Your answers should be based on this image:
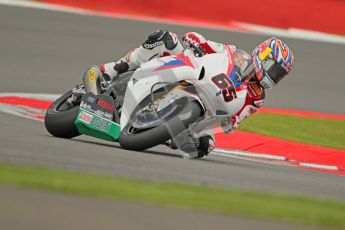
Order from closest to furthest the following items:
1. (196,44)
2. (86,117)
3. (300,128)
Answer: (86,117), (196,44), (300,128)

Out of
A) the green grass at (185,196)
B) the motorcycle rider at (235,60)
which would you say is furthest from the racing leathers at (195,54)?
the green grass at (185,196)

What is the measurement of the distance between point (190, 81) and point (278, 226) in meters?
3.87

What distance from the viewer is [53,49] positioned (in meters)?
17.5

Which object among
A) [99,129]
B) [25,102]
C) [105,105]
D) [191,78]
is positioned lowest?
[25,102]

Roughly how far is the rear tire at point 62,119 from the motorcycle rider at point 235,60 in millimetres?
296

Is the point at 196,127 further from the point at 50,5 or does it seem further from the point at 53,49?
the point at 50,5

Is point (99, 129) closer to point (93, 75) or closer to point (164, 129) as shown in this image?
point (93, 75)

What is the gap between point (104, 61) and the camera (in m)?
17.4

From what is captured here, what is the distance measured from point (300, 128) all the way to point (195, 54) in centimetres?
443

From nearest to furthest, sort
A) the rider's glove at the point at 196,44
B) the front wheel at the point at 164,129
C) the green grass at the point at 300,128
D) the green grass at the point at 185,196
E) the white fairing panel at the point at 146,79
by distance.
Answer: the green grass at the point at 185,196 < the front wheel at the point at 164,129 < the white fairing panel at the point at 146,79 < the rider's glove at the point at 196,44 < the green grass at the point at 300,128

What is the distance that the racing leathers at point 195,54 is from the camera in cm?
1034

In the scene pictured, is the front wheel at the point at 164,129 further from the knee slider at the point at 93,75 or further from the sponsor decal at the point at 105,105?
the knee slider at the point at 93,75

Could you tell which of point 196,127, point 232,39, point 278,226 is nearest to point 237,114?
point 196,127

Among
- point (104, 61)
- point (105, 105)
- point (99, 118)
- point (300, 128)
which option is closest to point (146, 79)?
point (105, 105)
